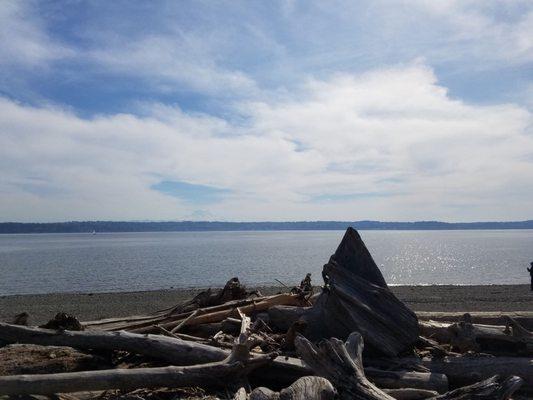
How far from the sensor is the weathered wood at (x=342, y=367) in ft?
17.9

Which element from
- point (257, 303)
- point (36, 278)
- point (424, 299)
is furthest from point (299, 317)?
point (36, 278)

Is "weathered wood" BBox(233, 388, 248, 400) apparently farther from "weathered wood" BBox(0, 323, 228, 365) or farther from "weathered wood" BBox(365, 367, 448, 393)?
"weathered wood" BBox(365, 367, 448, 393)

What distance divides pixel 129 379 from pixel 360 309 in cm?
317

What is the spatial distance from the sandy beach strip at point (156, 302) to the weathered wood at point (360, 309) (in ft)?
53.8

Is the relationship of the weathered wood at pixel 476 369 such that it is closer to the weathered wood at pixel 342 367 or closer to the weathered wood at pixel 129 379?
the weathered wood at pixel 342 367

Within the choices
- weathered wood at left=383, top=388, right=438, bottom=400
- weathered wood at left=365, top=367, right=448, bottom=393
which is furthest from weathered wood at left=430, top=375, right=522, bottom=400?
weathered wood at left=365, top=367, right=448, bottom=393

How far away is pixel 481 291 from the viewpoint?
1236 inches

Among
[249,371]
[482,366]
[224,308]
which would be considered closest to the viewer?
[249,371]

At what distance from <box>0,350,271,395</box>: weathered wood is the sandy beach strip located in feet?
55.1

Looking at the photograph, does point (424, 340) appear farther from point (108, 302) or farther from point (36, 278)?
point (36, 278)

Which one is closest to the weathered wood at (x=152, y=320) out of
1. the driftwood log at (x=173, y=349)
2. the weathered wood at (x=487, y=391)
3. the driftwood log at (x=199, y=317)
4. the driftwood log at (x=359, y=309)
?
the driftwood log at (x=199, y=317)

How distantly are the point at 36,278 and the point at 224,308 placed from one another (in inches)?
1659

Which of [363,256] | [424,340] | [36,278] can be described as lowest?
[36,278]

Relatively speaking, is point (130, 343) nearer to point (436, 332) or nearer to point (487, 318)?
point (436, 332)
